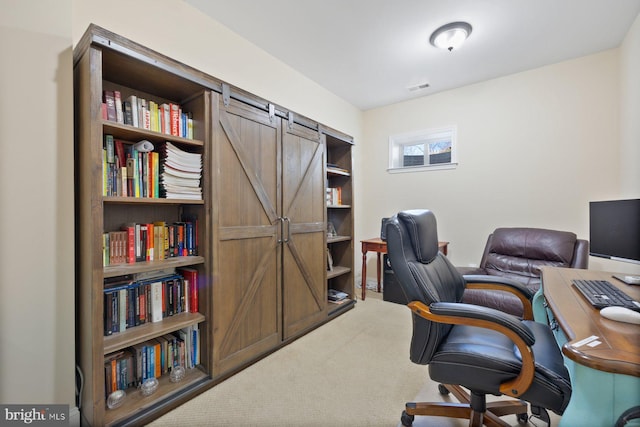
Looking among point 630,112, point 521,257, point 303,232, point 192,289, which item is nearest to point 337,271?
point 303,232

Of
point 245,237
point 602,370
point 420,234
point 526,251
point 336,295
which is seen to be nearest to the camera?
point 602,370

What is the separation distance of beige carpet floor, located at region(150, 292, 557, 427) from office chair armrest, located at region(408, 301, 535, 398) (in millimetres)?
657

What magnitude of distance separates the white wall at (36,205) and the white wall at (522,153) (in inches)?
141

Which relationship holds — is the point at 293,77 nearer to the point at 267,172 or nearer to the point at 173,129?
the point at 267,172

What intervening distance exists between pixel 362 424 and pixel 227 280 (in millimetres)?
1185

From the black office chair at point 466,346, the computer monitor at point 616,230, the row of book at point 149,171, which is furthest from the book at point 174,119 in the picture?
the computer monitor at point 616,230

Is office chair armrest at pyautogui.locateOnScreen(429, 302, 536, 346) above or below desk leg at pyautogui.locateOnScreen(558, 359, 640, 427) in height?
above

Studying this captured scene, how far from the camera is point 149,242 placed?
5.57 ft

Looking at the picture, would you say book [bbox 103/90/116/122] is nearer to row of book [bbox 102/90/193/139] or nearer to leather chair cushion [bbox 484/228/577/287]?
row of book [bbox 102/90/193/139]

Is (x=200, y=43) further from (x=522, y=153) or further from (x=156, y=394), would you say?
(x=522, y=153)

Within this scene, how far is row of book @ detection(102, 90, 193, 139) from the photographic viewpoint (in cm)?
153

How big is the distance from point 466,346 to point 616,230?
1.22 metres

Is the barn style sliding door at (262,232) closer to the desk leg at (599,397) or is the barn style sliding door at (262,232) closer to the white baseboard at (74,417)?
the white baseboard at (74,417)

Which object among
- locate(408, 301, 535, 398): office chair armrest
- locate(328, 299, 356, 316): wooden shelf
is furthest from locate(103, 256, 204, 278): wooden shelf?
locate(328, 299, 356, 316): wooden shelf
